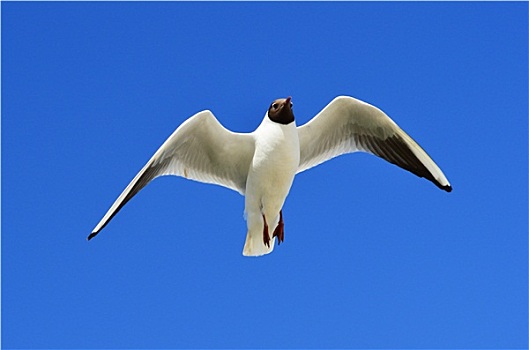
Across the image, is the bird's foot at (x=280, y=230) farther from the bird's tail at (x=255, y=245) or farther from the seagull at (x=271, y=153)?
the bird's tail at (x=255, y=245)

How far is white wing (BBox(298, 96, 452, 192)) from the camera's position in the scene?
271 inches

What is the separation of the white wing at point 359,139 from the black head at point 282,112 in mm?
478

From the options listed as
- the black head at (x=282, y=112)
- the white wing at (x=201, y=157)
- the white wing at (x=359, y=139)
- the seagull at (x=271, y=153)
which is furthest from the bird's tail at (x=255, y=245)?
the black head at (x=282, y=112)

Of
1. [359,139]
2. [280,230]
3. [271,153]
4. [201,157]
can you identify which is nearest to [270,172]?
[271,153]

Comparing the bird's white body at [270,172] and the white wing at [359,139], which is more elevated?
the white wing at [359,139]

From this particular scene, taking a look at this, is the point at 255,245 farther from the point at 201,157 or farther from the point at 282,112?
the point at 282,112

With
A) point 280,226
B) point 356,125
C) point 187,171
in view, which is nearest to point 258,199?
point 280,226

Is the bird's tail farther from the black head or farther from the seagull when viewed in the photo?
the black head

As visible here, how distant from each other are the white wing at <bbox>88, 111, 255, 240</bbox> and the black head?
1.19 ft

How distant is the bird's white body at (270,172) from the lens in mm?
6410

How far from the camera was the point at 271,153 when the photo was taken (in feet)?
21.1

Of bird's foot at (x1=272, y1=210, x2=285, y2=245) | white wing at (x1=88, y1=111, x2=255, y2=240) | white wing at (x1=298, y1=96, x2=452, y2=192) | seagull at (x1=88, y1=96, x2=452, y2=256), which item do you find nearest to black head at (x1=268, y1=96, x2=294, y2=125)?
seagull at (x1=88, y1=96, x2=452, y2=256)

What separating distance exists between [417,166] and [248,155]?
153 centimetres

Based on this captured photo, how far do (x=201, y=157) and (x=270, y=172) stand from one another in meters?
0.83
